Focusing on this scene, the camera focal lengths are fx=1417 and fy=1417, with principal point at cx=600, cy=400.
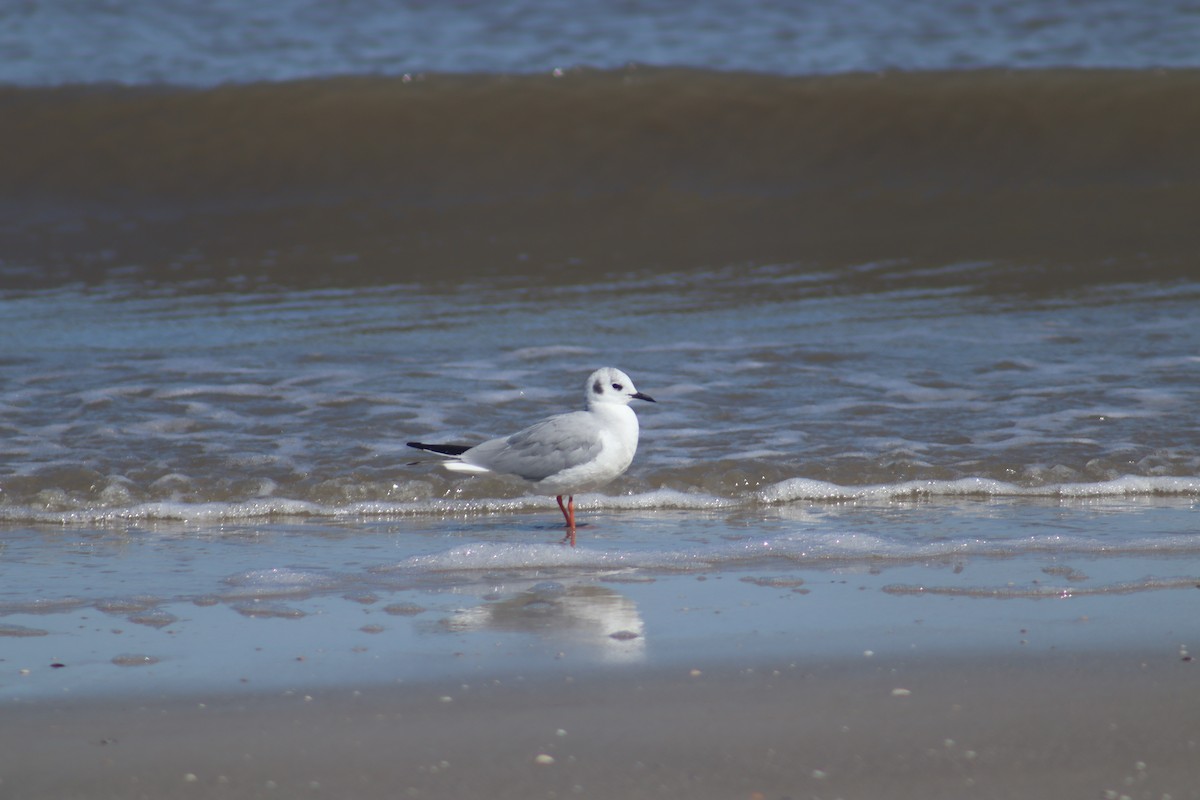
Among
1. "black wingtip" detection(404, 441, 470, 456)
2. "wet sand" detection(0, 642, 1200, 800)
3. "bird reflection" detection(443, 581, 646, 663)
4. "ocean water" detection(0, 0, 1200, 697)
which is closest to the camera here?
"wet sand" detection(0, 642, 1200, 800)

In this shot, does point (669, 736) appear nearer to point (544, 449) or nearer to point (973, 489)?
point (544, 449)

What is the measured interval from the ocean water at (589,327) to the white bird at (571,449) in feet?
0.67

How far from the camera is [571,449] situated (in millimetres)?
4879

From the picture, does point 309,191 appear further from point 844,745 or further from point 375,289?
point 844,745

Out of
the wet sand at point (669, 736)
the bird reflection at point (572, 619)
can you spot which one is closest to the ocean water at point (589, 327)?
the bird reflection at point (572, 619)

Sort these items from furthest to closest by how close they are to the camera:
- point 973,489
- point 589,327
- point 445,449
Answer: point 589,327
point 973,489
point 445,449

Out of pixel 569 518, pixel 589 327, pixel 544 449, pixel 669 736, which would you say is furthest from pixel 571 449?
pixel 589 327

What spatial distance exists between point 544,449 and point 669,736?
88.0 inches

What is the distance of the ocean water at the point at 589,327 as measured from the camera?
3.77 meters

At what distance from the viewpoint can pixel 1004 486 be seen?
5.16m

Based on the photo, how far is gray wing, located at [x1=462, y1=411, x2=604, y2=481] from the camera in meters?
4.87

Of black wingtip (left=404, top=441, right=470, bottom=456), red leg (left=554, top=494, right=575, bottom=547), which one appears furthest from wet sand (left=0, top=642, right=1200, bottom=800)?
black wingtip (left=404, top=441, right=470, bottom=456)

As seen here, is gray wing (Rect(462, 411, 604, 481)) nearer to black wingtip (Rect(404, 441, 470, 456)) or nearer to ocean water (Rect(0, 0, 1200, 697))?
black wingtip (Rect(404, 441, 470, 456))

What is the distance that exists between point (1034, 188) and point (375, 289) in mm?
5467
